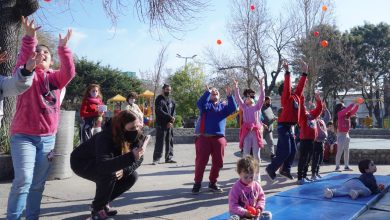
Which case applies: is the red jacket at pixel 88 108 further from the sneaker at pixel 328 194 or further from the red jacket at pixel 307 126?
the sneaker at pixel 328 194

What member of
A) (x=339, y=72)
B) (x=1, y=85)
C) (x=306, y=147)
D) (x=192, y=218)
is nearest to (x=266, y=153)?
(x=306, y=147)

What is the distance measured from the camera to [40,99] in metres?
3.82

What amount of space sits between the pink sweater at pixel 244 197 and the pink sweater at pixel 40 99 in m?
1.89

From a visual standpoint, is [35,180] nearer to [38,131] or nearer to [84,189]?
[38,131]

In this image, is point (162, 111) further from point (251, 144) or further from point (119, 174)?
point (119, 174)

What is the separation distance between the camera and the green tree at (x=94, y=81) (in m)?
36.1

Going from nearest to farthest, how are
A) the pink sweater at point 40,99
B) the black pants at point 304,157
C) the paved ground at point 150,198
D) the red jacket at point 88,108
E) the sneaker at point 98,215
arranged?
1. the pink sweater at point 40,99
2. the sneaker at point 98,215
3. the paved ground at point 150,198
4. the black pants at point 304,157
5. the red jacket at point 88,108

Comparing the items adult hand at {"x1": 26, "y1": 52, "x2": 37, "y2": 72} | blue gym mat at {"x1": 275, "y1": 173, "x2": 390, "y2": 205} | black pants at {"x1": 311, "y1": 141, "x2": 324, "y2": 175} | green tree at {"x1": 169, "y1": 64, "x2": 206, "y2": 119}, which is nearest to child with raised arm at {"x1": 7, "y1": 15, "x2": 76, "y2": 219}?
adult hand at {"x1": 26, "y1": 52, "x2": 37, "y2": 72}

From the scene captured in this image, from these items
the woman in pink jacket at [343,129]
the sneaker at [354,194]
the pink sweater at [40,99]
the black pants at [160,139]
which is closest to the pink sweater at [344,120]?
the woman in pink jacket at [343,129]

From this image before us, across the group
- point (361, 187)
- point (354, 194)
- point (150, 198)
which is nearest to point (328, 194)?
point (354, 194)

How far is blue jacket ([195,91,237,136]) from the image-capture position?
6227mm

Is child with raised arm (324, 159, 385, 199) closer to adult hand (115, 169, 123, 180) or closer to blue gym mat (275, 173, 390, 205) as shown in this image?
blue gym mat (275, 173, 390, 205)

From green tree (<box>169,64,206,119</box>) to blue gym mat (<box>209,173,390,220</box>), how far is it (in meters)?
30.5

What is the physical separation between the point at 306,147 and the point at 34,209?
511 cm
